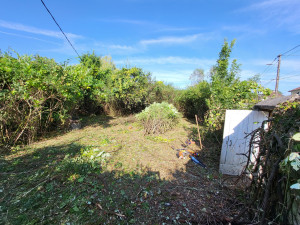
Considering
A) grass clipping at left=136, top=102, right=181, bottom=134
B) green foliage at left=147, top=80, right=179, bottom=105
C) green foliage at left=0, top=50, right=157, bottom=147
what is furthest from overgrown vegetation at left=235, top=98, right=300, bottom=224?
green foliage at left=147, top=80, right=179, bottom=105

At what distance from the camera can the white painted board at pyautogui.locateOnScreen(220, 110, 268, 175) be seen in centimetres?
307

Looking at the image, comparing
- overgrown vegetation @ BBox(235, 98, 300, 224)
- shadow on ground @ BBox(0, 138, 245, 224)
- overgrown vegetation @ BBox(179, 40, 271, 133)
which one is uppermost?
overgrown vegetation @ BBox(179, 40, 271, 133)

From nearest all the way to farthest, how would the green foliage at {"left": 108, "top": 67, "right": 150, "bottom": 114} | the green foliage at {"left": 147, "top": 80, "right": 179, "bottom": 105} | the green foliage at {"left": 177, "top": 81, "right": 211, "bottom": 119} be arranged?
the green foliage at {"left": 177, "top": 81, "right": 211, "bottom": 119}, the green foliage at {"left": 108, "top": 67, "right": 150, "bottom": 114}, the green foliage at {"left": 147, "top": 80, "right": 179, "bottom": 105}

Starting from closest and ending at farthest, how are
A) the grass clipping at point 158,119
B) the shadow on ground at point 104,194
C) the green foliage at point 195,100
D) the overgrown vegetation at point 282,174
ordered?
the overgrown vegetation at point 282,174 < the shadow on ground at point 104,194 < the grass clipping at point 158,119 < the green foliage at point 195,100

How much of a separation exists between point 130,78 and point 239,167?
8.32 metres

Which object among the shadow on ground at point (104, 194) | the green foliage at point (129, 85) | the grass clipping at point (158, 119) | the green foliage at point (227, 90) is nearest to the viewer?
the shadow on ground at point (104, 194)

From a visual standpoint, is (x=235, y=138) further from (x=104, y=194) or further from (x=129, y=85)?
(x=129, y=85)

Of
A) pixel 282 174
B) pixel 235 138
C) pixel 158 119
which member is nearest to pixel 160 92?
pixel 158 119

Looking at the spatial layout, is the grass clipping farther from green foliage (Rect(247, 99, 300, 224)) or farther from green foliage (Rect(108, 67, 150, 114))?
green foliage (Rect(247, 99, 300, 224))

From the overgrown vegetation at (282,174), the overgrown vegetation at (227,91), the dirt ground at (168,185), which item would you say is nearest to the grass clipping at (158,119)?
the dirt ground at (168,185)

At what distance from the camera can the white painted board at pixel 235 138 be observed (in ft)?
10.1

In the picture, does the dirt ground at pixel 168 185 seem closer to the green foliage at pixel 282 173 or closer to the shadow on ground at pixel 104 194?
the shadow on ground at pixel 104 194

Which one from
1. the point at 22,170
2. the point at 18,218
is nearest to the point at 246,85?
the point at 18,218

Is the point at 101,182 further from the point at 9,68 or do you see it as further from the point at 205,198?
the point at 9,68
